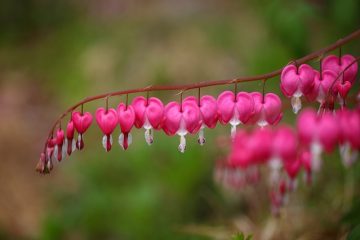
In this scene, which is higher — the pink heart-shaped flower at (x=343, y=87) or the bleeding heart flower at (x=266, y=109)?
the pink heart-shaped flower at (x=343, y=87)

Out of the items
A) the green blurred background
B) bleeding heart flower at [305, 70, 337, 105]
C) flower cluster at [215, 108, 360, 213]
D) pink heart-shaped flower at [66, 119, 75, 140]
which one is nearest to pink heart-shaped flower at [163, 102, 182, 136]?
flower cluster at [215, 108, 360, 213]

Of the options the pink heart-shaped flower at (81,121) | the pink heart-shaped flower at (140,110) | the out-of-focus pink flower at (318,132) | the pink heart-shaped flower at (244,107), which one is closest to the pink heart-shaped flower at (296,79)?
the pink heart-shaped flower at (244,107)

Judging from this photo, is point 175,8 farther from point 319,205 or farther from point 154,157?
point 319,205

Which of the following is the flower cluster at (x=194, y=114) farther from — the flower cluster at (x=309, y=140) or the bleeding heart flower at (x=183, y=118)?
the flower cluster at (x=309, y=140)

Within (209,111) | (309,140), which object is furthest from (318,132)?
(209,111)

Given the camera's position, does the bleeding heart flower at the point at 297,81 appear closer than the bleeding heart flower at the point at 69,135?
Yes

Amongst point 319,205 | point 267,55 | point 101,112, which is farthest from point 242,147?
point 267,55
